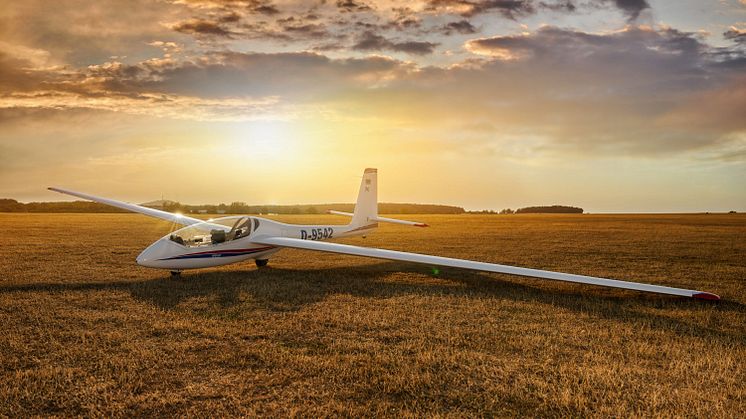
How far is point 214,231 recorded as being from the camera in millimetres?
13680

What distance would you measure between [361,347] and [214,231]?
330 inches

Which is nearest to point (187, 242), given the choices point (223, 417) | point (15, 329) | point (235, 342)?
point (15, 329)

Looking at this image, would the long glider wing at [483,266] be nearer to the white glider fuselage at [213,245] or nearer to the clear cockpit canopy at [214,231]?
the white glider fuselage at [213,245]

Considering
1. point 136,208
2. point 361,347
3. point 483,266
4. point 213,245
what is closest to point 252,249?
point 213,245

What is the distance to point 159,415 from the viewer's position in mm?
4855

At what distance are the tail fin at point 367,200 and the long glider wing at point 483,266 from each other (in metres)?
5.17

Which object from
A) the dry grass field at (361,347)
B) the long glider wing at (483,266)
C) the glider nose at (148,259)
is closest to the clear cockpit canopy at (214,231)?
the long glider wing at (483,266)

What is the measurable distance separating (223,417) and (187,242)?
355 inches

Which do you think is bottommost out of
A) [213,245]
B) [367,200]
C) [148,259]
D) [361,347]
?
[361,347]

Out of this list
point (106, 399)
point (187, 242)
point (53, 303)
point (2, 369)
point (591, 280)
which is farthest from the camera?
point (187, 242)

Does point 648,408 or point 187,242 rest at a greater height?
point 187,242

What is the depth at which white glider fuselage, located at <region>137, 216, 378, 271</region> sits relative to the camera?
40.7ft

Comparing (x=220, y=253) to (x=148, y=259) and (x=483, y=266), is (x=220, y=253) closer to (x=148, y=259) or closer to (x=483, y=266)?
(x=148, y=259)

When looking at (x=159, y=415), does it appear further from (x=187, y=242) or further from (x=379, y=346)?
(x=187, y=242)
